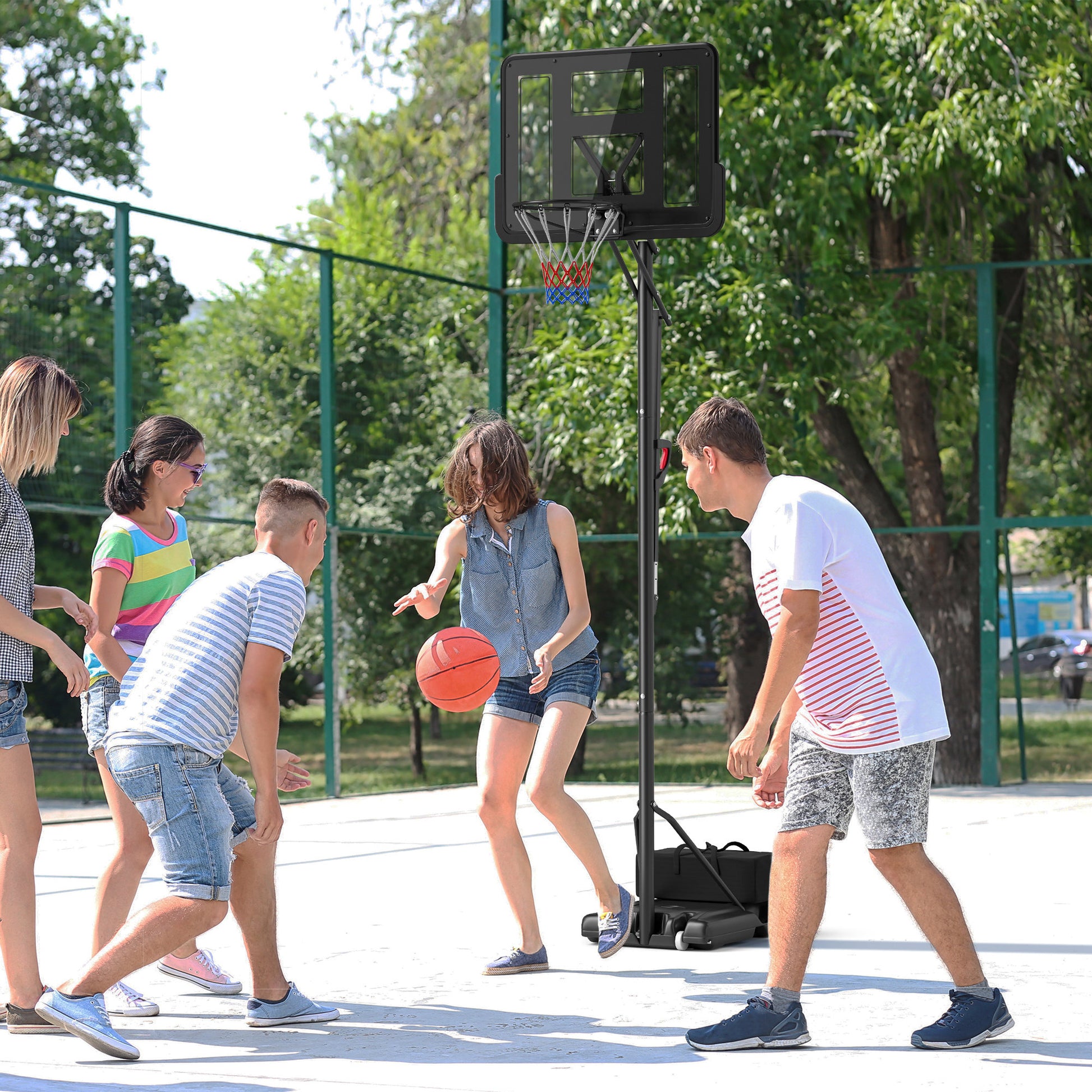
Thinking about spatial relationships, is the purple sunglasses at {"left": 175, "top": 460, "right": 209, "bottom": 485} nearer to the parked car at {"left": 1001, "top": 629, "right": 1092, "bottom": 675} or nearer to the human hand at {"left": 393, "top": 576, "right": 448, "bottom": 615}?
the human hand at {"left": 393, "top": 576, "right": 448, "bottom": 615}

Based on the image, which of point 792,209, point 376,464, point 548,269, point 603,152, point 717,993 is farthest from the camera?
point 376,464

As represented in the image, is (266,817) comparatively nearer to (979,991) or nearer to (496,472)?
(496,472)

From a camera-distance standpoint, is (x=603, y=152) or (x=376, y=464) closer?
(x=603, y=152)

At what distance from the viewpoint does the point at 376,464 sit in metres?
15.7

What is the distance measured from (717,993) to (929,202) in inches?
366

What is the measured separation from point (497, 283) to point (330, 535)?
311cm

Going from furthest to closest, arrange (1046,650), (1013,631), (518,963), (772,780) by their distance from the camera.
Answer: (1046,650) → (1013,631) → (518,963) → (772,780)

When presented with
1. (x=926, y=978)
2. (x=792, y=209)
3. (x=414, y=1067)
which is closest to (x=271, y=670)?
(x=414, y=1067)

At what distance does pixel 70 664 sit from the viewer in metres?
4.59

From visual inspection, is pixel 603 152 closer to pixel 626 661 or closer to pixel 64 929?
pixel 64 929

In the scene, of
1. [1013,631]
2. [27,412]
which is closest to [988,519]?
[1013,631]

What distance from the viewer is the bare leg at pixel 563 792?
18.5 ft

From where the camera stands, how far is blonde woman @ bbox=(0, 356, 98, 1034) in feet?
15.4

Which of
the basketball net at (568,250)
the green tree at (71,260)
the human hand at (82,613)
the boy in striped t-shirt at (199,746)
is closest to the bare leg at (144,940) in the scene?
the boy in striped t-shirt at (199,746)
